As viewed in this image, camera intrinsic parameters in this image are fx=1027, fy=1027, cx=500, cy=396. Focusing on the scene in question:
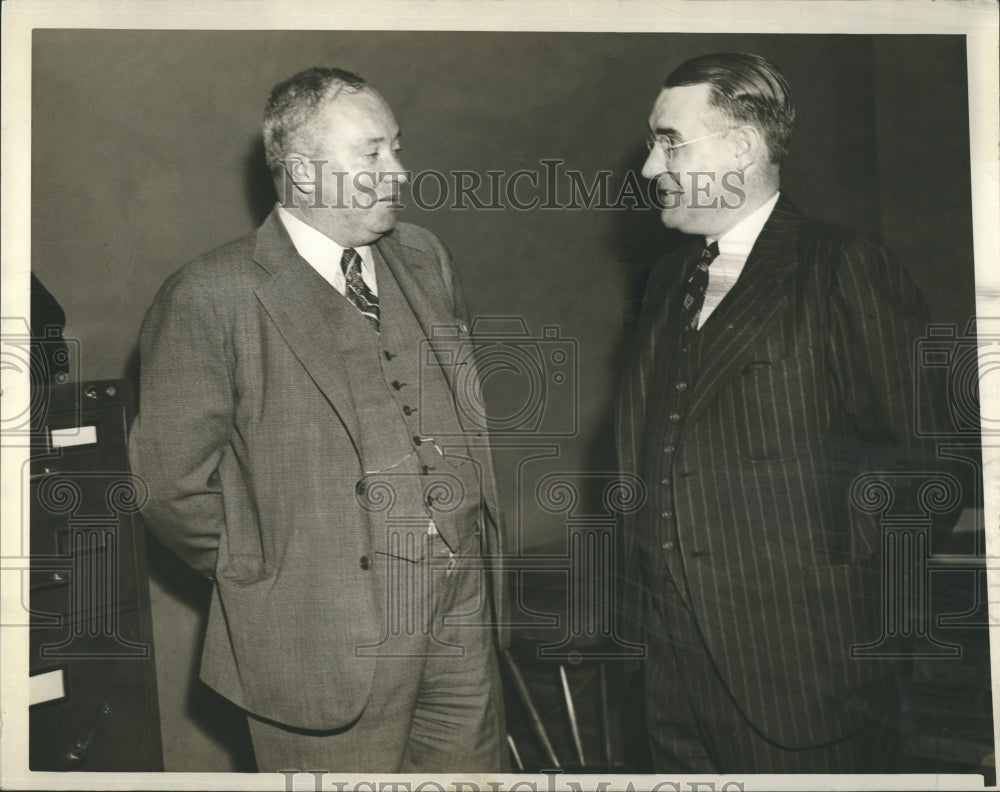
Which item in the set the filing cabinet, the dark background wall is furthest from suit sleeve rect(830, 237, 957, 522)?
the filing cabinet

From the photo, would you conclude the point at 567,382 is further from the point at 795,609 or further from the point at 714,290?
the point at 795,609

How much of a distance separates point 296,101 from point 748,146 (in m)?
1.06

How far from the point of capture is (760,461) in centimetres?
231

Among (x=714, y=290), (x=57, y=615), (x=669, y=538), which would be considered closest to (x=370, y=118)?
(x=714, y=290)

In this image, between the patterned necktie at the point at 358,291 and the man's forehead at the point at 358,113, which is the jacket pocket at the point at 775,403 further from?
the man's forehead at the point at 358,113

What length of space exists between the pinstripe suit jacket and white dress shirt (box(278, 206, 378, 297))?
74 cm

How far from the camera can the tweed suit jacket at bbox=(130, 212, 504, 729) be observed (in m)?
2.26

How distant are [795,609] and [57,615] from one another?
171 cm

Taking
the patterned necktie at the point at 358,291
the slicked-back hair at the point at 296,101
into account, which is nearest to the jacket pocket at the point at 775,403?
the patterned necktie at the point at 358,291

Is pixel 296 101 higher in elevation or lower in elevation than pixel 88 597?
higher

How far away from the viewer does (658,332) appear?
2.40m

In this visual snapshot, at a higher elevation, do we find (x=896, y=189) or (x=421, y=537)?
(x=896, y=189)

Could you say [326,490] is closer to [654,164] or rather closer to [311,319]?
[311,319]

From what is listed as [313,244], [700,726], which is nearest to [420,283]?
[313,244]
